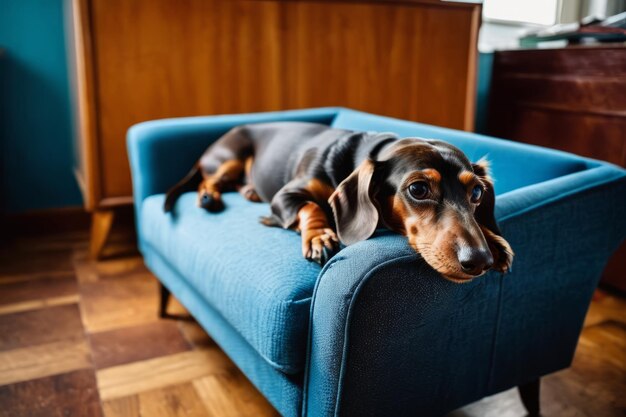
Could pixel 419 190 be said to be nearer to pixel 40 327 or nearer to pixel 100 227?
pixel 40 327

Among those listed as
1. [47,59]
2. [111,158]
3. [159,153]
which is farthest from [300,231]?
[47,59]

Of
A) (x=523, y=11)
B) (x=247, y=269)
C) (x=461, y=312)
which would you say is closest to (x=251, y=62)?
(x=247, y=269)

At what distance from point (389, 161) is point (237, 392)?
0.78 meters

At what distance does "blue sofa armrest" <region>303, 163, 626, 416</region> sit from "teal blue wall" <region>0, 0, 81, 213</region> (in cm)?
223

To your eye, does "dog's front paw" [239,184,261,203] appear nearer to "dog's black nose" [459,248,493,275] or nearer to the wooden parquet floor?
the wooden parquet floor

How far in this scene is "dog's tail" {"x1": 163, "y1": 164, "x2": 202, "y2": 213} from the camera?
1828mm

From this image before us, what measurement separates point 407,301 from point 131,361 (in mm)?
1037

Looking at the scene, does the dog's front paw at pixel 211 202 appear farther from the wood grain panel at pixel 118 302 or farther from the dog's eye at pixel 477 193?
the dog's eye at pixel 477 193

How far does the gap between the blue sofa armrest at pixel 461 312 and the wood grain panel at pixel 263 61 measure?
1535mm

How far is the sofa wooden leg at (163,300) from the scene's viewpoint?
205 centimetres

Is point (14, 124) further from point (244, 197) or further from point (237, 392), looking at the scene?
point (237, 392)

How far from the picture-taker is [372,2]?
8.80 feet

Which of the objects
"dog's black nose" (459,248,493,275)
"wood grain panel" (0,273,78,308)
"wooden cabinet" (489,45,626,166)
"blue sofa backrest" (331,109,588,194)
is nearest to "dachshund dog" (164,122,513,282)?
"dog's black nose" (459,248,493,275)

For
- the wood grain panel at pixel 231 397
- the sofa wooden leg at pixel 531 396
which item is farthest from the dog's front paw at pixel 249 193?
the sofa wooden leg at pixel 531 396
